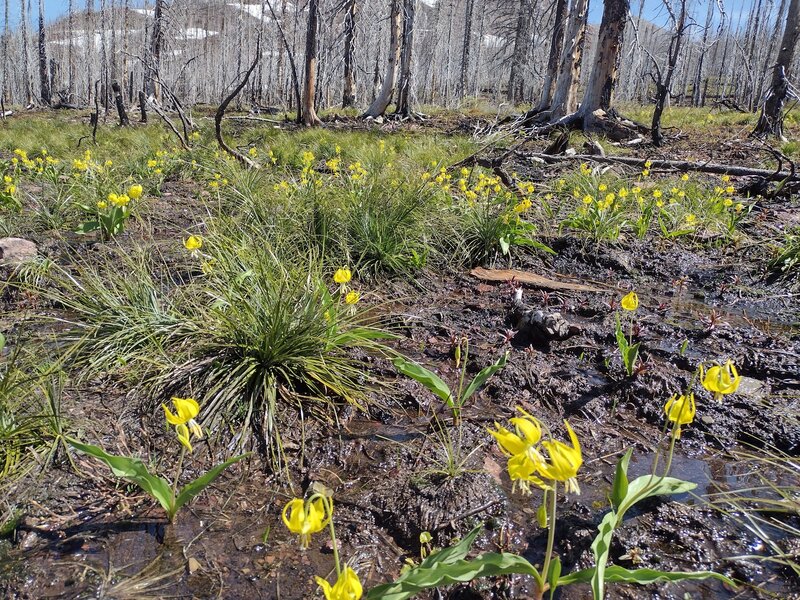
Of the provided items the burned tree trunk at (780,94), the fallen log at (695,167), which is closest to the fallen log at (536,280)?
the fallen log at (695,167)

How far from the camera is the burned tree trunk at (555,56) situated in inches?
555

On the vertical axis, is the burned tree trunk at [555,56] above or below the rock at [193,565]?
above

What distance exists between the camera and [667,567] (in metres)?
1.50

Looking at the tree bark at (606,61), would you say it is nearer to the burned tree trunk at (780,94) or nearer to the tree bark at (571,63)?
the tree bark at (571,63)

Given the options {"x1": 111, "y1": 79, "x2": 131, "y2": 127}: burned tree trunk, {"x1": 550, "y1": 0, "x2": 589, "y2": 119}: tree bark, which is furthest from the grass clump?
{"x1": 550, "y1": 0, "x2": 589, "y2": 119}: tree bark

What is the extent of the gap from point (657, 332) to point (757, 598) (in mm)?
1903

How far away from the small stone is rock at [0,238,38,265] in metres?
2.98

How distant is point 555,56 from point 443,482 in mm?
16327

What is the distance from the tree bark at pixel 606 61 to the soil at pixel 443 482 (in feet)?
30.4

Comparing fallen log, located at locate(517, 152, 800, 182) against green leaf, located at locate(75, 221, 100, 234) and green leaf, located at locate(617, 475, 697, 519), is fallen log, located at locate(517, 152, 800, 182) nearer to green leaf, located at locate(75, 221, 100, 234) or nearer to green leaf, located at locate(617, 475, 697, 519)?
green leaf, located at locate(617, 475, 697, 519)

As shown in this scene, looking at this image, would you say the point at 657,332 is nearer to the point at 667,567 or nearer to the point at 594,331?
the point at 594,331

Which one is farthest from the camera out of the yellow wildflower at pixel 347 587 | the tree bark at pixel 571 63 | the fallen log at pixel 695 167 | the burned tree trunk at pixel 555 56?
the burned tree trunk at pixel 555 56

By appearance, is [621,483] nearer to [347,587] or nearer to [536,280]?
[347,587]

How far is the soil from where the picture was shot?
1.47 meters
